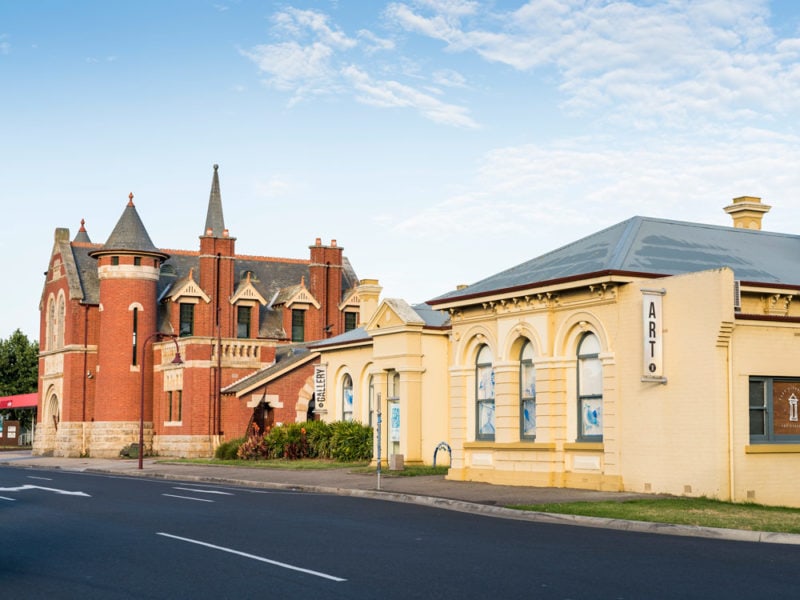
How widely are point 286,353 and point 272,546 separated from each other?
133ft

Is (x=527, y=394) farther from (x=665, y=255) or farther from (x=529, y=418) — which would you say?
(x=665, y=255)

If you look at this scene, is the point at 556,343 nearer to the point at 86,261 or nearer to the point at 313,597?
the point at 313,597

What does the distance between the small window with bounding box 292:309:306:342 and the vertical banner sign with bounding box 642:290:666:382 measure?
122ft

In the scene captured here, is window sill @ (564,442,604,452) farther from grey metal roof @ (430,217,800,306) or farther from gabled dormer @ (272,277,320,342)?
gabled dormer @ (272,277,320,342)

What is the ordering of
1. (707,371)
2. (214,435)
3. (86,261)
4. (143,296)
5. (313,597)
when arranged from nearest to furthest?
1. (313,597)
2. (707,371)
3. (214,435)
4. (143,296)
5. (86,261)

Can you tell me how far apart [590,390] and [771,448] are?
4.51 meters

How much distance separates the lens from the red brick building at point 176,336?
50094 millimetres

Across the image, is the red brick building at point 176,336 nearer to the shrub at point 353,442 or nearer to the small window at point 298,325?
the small window at point 298,325

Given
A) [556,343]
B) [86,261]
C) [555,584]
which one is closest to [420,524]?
[555,584]

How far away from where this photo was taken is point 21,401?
232 feet

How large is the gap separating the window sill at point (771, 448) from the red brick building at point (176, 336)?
97.3 feet

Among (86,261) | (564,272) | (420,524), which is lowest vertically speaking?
(420,524)


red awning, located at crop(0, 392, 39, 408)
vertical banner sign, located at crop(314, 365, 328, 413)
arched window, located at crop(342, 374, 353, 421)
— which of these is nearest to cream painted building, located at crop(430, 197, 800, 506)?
arched window, located at crop(342, 374, 353, 421)

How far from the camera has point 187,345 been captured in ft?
166
